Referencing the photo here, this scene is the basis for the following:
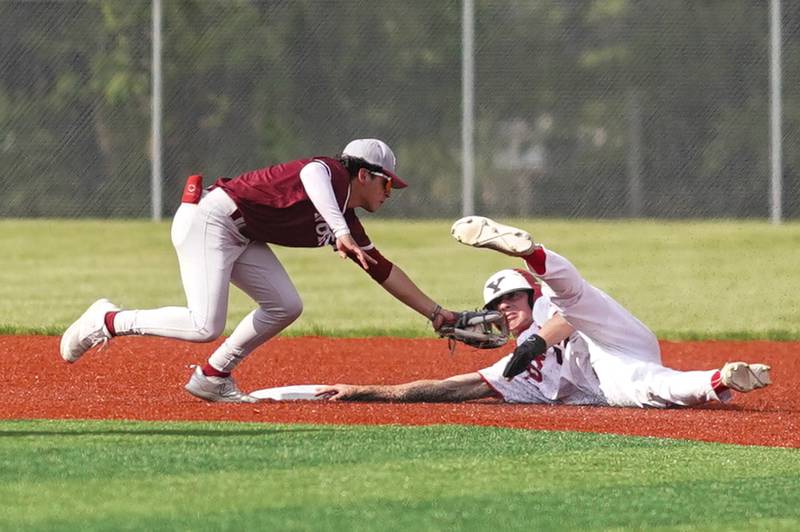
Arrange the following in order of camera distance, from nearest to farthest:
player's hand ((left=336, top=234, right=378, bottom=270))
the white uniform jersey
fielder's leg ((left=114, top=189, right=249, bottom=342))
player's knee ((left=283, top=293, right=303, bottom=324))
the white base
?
player's hand ((left=336, top=234, right=378, bottom=270)) → fielder's leg ((left=114, top=189, right=249, bottom=342)) → player's knee ((left=283, top=293, right=303, bottom=324)) → the white uniform jersey → the white base

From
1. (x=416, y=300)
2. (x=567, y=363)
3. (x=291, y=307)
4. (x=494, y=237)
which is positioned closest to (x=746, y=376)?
(x=567, y=363)

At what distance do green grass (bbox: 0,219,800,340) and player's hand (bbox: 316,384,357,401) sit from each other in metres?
4.63

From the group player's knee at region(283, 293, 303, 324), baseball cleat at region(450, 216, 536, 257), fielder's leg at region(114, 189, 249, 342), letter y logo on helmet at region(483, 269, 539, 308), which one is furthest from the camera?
letter y logo on helmet at region(483, 269, 539, 308)

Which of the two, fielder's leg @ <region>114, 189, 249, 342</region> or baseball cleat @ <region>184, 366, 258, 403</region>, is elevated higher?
fielder's leg @ <region>114, 189, 249, 342</region>

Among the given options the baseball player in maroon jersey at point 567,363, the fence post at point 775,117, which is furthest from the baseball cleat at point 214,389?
the fence post at point 775,117

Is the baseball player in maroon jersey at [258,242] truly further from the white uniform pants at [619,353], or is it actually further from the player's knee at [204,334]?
the white uniform pants at [619,353]

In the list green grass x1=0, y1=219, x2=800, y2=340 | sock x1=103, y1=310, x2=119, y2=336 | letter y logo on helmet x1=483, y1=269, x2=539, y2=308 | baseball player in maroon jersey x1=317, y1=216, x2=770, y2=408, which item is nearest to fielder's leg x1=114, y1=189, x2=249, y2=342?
sock x1=103, y1=310, x2=119, y2=336

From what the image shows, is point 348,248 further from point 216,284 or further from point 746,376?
point 746,376

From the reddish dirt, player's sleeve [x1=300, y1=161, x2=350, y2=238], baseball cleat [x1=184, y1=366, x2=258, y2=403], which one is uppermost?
player's sleeve [x1=300, y1=161, x2=350, y2=238]

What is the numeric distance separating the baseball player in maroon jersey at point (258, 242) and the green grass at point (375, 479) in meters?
0.86

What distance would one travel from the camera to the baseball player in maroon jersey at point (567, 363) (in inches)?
348

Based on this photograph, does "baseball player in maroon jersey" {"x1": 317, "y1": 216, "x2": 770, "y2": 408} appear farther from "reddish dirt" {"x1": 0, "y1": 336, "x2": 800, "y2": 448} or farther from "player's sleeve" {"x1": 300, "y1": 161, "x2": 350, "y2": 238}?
"player's sleeve" {"x1": 300, "y1": 161, "x2": 350, "y2": 238}

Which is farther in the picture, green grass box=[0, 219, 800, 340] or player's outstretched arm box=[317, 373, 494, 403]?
green grass box=[0, 219, 800, 340]

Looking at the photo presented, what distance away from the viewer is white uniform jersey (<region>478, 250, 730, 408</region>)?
895 centimetres
